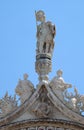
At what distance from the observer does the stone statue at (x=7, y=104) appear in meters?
13.8

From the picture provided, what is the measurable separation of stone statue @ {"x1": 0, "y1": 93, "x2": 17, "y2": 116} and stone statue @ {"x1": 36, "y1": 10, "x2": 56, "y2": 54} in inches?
56.0

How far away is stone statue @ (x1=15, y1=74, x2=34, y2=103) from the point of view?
46.0 ft

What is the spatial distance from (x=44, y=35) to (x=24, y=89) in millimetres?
1539

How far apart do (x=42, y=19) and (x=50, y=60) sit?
45.6 inches

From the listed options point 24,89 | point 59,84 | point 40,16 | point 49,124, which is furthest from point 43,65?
point 49,124

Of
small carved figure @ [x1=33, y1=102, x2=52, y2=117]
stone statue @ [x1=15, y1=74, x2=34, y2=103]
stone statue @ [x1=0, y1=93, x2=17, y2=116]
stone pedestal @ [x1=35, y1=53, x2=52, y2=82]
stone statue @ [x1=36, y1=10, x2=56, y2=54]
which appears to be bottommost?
small carved figure @ [x1=33, y1=102, x2=52, y2=117]

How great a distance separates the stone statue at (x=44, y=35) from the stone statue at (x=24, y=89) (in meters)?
0.90

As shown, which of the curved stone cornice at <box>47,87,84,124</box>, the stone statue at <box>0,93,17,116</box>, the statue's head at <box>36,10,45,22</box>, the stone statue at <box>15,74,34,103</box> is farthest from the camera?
the statue's head at <box>36,10,45,22</box>

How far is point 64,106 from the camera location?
13773 millimetres

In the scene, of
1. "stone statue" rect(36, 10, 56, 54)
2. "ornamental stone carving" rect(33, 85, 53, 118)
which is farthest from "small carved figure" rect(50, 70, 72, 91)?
"stone statue" rect(36, 10, 56, 54)

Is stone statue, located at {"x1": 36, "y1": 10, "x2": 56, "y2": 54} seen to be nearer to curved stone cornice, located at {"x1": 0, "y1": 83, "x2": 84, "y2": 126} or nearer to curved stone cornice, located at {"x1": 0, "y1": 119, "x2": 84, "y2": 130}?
curved stone cornice, located at {"x1": 0, "y1": 83, "x2": 84, "y2": 126}

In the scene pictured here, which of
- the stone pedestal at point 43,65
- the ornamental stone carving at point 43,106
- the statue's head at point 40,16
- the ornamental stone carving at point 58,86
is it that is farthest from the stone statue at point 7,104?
the statue's head at point 40,16

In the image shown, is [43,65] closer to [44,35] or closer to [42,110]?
[44,35]

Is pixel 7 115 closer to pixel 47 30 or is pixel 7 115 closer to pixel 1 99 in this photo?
pixel 1 99
